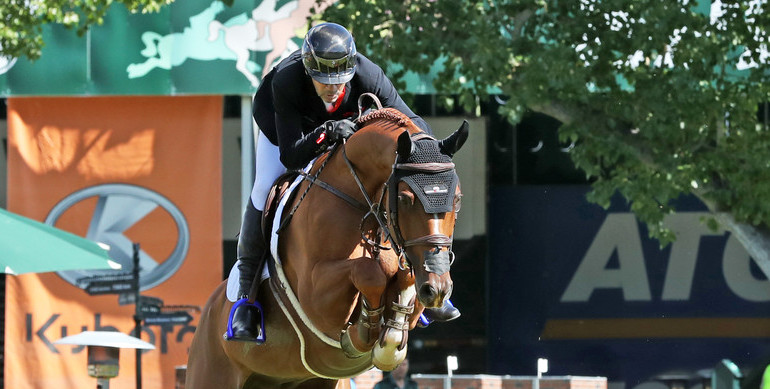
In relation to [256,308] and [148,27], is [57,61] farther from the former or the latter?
[256,308]

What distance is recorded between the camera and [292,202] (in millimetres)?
6820

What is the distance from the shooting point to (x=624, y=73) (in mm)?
13859

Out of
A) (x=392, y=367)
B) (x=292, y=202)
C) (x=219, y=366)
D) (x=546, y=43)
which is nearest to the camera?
(x=392, y=367)

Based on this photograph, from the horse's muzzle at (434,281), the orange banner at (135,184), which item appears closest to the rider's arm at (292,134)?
the horse's muzzle at (434,281)

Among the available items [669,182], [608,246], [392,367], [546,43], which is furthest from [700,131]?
[392,367]

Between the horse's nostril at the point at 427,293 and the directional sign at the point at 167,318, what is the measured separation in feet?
27.2

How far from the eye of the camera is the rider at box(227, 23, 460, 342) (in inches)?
256

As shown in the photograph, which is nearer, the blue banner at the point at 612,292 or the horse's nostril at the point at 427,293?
the horse's nostril at the point at 427,293

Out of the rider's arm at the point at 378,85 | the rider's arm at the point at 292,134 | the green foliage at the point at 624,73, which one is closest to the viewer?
the rider's arm at the point at 292,134

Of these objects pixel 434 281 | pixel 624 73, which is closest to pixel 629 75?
pixel 624 73

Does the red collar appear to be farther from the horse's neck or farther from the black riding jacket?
the horse's neck

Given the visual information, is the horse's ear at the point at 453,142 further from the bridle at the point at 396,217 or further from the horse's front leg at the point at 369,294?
the horse's front leg at the point at 369,294

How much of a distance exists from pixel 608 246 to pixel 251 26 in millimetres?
5621

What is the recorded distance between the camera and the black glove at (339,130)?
21.3ft
